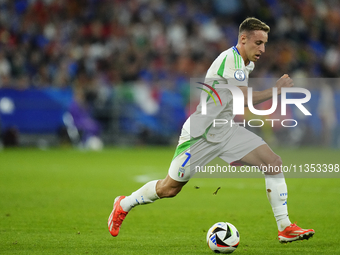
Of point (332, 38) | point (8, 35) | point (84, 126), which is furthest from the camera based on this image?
point (332, 38)

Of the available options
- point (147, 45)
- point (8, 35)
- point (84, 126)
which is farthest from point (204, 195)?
point (8, 35)

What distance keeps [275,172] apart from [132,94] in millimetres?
14968

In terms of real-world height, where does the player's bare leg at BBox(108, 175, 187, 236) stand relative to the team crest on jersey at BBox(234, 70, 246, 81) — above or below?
below

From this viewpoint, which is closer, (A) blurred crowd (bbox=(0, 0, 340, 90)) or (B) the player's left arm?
(B) the player's left arm

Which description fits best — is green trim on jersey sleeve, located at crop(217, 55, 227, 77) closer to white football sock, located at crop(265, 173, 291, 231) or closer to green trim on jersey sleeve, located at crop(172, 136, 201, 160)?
green trim on jersey sleeve, located at crop(172, 136, 201, 160)

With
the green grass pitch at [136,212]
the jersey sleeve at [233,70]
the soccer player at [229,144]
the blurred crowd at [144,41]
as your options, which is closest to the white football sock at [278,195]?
the soccer player at [229,144]

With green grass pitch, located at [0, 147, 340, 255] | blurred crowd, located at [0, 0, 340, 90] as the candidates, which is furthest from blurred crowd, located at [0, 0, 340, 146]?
green grass pitch, located at [0, 147, 340, 255]

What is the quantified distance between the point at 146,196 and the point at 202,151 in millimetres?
851

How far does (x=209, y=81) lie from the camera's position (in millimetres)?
6094

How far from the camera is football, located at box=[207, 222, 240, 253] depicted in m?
5.65

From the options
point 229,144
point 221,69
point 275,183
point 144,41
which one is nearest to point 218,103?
point 221,69

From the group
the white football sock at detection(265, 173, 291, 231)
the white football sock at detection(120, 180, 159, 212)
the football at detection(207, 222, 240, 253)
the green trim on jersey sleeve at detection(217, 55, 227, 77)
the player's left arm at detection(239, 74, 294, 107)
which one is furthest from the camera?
the white football sock at detection(120, 180, 159, 212)

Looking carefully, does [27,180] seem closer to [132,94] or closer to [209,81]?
[209,81]

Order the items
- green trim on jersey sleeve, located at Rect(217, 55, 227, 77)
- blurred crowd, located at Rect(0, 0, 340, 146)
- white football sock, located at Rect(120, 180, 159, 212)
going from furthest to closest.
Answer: blurred crowd, located at Rect(0, 0, 340, 146)
white football sock, located at Rect(120, 180, 159, 212)
green trim on jersey sleeve, located at Rect(217, 55, 227, 77)
